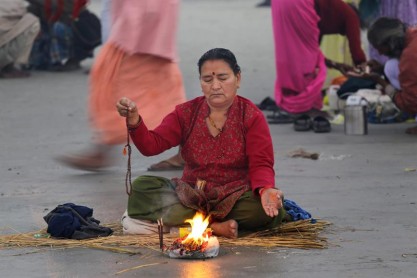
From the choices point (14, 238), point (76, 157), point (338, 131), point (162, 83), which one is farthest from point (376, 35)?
point (14, 238)

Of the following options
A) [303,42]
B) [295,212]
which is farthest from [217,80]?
[303,42]

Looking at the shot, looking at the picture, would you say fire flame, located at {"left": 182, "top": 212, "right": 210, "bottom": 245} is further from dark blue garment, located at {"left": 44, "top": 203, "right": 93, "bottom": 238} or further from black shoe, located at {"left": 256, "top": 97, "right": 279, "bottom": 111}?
black shoe, located at {"left": 256, "top": 97, "right": 279, "bottom": 111}

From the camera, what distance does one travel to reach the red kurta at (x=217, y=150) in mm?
6211

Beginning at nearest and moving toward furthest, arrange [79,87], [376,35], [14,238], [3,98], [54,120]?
1. [14,238]
2. [376,35]
3. [54,120]
4. [3,98]
5. [79,87]

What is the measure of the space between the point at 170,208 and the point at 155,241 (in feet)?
0.85

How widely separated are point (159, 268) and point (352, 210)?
1750mm

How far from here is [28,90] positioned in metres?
13.8

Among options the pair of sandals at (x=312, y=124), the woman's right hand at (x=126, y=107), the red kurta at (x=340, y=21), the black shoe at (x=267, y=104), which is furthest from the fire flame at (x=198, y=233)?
the black shoe at (x=267, y=104)

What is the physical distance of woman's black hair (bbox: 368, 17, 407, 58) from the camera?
9828mm

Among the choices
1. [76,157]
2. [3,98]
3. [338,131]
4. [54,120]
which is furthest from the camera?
[3,98]

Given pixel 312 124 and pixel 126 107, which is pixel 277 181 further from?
pixel 312 124

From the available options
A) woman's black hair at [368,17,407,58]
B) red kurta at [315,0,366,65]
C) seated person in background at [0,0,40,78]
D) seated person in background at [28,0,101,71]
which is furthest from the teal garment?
seated person in background at [28,0,101,71]

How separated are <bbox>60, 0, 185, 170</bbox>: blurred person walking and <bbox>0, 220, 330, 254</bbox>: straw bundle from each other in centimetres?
209

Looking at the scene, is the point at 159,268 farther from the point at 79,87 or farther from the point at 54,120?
the point at 79,87
